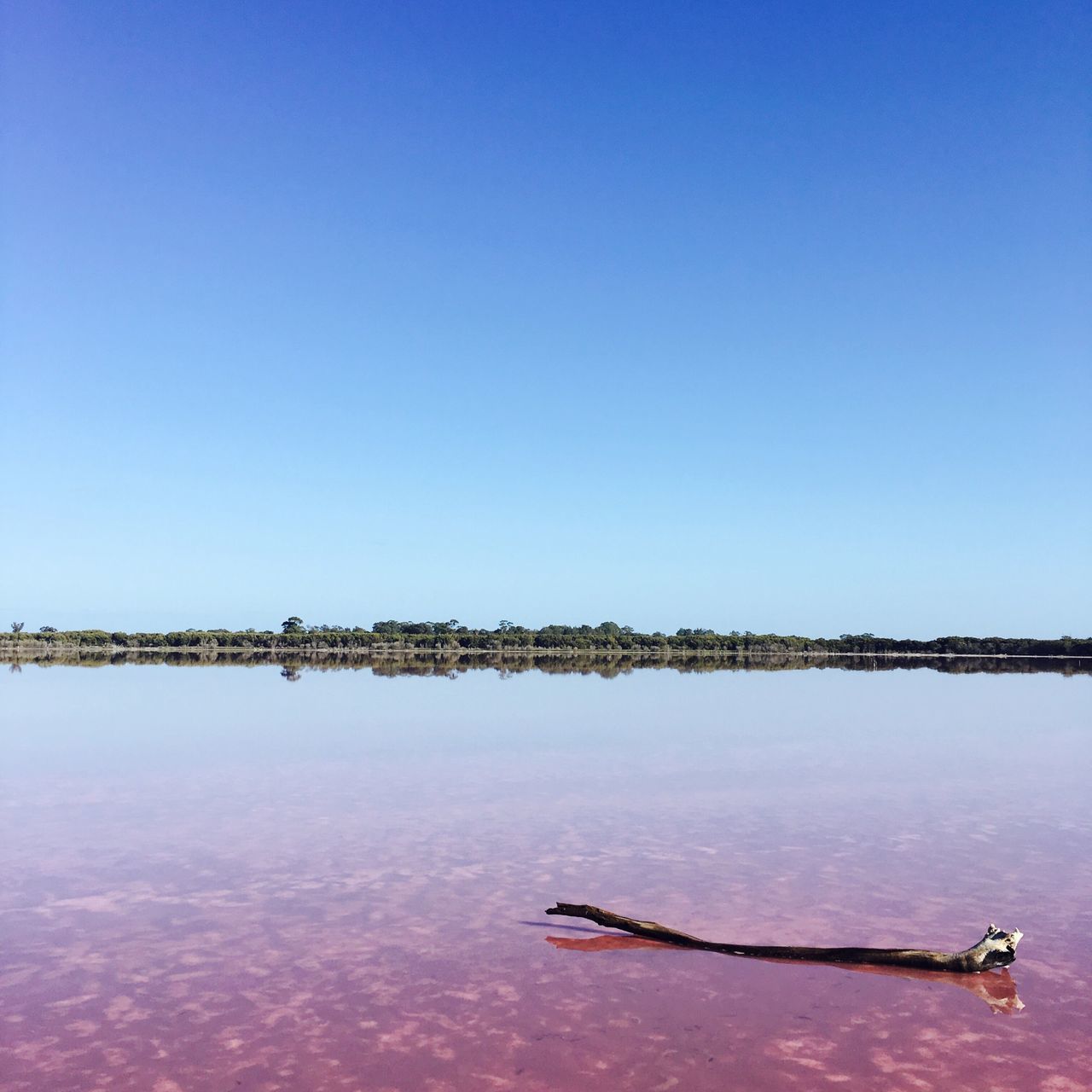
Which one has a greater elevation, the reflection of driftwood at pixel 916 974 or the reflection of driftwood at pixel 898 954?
the reflection of driftwood at pixel 898 954

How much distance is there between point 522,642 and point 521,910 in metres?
130

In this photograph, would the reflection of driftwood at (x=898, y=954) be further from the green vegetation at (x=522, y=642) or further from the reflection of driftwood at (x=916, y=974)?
the green vegetation at (x=522, y=642)

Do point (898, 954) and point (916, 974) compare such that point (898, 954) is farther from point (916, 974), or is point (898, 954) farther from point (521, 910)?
point (521, 910)

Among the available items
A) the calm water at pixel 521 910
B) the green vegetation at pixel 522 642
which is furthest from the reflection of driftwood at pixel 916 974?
the green vegetation at pixel 522 642

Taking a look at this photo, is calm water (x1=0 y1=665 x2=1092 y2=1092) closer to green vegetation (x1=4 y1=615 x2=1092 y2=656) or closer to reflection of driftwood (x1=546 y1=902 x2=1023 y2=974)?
reflection of driftwood (x1=546 y1=902 x2=1023 y2=974)

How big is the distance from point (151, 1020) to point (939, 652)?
146 metres

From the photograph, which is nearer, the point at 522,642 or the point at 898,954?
the point at 898,954

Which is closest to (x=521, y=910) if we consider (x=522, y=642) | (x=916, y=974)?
(x=916, y=974)

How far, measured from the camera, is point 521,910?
10836mm

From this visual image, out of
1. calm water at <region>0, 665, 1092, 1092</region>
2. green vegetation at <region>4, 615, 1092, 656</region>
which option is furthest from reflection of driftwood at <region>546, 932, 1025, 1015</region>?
green vegetation at <region>4, 615, 1092, 656</region>

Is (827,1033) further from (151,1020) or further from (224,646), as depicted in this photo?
Result: (224,646)

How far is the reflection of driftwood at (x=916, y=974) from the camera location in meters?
8.47

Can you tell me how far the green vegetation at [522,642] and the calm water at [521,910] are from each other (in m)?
105

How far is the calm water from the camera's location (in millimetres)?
7238
